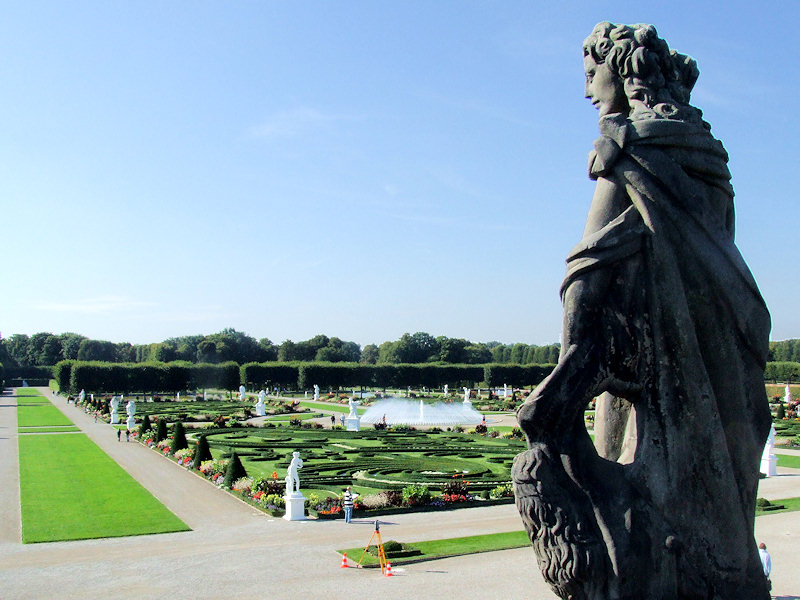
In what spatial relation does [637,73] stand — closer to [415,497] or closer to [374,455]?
[415,497]

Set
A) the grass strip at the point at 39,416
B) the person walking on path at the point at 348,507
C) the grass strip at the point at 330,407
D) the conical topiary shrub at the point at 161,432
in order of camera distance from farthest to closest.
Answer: the grass strip at the point at 330,407 → the grass strip at the point at 39,416 → the conical topiary shrub at the point at 161,432 → the person walking on path at the point at 348,507

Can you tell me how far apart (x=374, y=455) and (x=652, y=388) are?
25.2 m

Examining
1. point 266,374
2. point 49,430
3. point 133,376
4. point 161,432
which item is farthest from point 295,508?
point 266,374

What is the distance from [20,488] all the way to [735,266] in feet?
73.4

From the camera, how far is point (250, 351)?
108188mm

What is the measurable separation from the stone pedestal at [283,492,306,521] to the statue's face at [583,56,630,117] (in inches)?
598

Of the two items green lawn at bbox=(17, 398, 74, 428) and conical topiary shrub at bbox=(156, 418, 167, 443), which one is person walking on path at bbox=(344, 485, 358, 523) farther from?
green lawn at bbox=(17, 398, 74, 428)

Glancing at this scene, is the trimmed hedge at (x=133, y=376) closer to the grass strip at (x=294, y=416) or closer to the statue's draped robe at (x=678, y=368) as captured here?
the grass strip at (x=294, y=416)

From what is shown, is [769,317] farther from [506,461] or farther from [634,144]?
[506,461]

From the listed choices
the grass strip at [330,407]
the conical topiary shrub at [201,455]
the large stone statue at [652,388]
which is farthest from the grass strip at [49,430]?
the large stone statue at [652,388]

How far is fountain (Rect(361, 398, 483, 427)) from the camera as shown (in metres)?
44.0

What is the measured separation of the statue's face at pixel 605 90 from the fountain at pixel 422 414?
124ft

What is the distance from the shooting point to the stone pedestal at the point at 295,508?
18688 mm

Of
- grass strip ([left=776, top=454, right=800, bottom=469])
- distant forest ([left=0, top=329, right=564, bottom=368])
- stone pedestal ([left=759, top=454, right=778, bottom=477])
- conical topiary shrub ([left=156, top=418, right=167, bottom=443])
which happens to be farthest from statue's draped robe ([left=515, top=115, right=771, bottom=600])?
distant forest ([left=0, top=329, right=564, bottom=368])
